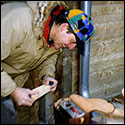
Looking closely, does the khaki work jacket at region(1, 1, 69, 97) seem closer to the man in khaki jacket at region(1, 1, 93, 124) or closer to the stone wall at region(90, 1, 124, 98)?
the man in khaki jacket at region(1, 1, 93, 124)

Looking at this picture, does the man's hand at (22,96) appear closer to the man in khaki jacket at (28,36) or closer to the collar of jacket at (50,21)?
the man in khaki jacket at (28,36)

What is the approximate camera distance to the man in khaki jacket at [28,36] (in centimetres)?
195

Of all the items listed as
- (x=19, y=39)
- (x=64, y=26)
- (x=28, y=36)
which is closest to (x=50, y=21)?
(x=64, y=26)

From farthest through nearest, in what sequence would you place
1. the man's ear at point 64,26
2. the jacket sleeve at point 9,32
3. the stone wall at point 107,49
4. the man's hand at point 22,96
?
the stone wall at point 107,49
the man's ear at point 64,26
the man's hand at point 22,96
the jacket sleeve at point 9,32

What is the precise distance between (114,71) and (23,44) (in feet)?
7.53

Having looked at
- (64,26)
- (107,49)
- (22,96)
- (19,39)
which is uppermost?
(64,26)

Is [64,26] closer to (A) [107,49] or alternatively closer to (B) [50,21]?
(B) [50,21]

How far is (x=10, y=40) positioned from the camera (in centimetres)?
192

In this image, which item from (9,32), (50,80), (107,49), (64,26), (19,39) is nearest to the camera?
(9,32)

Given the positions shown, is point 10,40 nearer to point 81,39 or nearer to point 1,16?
point 1,16

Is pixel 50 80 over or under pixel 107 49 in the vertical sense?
under

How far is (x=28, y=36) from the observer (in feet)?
6.93

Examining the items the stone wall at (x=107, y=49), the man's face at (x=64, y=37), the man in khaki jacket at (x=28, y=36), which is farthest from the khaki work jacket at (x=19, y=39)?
the stone wall at (x=107, y=49)

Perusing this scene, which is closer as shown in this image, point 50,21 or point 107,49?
point 50,21
